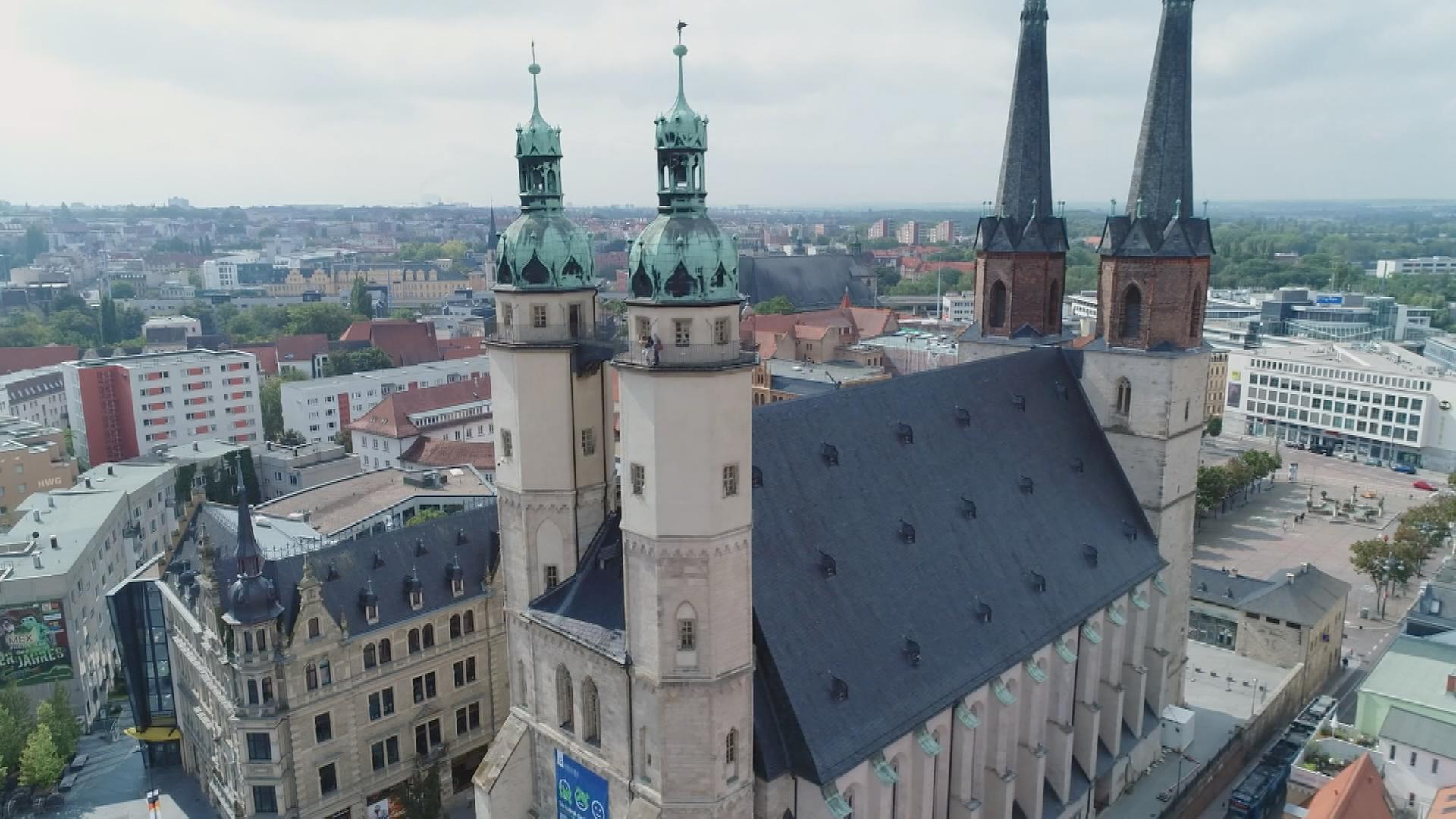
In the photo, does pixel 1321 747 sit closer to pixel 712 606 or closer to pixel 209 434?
pixel 712 606

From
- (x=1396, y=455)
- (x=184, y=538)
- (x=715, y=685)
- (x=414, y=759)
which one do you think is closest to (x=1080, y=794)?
(x=715, y=685)

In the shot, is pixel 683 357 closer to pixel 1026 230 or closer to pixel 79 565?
pixel 1026 230

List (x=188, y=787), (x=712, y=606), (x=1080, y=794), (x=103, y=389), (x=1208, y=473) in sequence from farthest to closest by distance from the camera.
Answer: (x=103, y=389), (x=1208, y=473), (x=188, y=787), (x=1080, y=794), (x=712, y=606)

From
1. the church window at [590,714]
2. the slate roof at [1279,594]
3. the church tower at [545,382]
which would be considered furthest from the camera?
the slate roof at [1279,594]

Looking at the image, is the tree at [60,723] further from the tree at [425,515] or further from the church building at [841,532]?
the church building at [841,532]

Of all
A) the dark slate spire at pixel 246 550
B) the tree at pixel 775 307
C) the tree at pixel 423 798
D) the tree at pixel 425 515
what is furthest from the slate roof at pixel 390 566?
the tree at pixel 775 307

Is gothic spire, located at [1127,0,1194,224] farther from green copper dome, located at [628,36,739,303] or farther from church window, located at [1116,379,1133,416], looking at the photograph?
green copper dome, located at [628,36,739,303]
